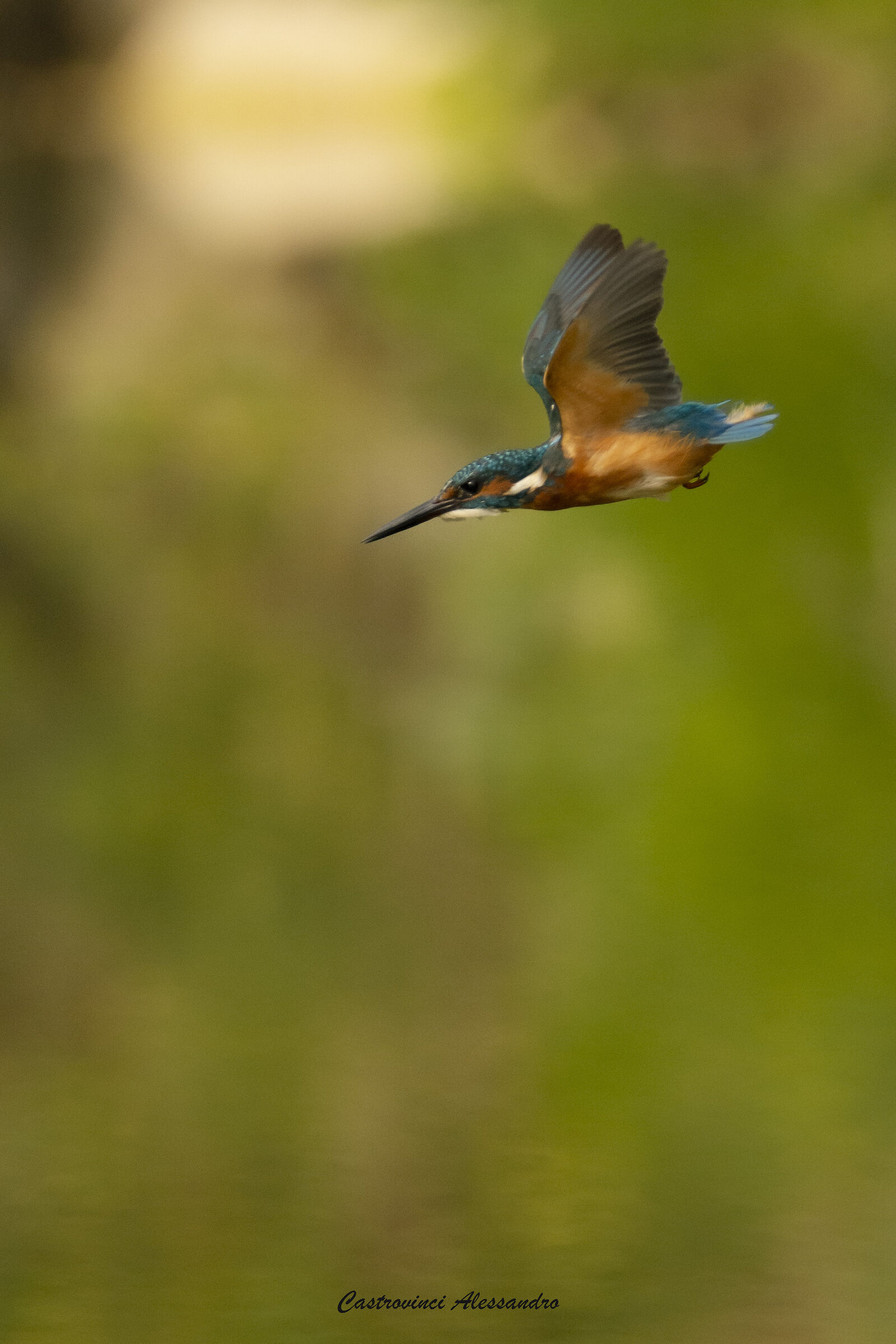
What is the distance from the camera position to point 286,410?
12.5 feet

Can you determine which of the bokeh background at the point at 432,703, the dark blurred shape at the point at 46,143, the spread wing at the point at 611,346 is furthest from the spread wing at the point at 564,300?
the dark blurred shape at the point at 46,143

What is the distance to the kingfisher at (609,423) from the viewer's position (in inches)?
27.2

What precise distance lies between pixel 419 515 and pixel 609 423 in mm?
110

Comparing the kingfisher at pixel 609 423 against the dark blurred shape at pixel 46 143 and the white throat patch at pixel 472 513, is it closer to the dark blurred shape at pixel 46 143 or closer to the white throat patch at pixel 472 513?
the white throat patch at pixel 472 513

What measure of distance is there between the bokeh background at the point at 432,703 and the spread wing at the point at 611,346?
1503 mm

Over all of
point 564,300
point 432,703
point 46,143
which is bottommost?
point 432,703

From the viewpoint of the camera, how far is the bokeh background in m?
2.03

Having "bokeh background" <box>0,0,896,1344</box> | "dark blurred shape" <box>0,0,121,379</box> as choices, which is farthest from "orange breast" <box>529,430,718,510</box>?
"dark blurred shape" <box>0,0,121,379</box>

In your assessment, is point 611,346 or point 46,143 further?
point 46,143

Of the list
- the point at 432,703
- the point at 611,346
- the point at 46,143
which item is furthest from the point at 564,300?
the point at 46,143

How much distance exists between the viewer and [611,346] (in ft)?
2.31

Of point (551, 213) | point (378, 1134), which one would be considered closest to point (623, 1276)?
point (378, 1134)

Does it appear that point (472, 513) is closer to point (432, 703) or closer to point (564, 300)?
point (564, 300)

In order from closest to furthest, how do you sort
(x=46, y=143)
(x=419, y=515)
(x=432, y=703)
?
(x=419, y=515) → (x=432, y=703) → (x=46, y=143)
